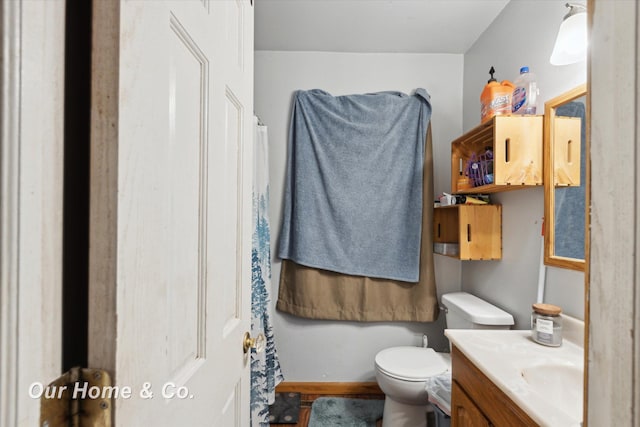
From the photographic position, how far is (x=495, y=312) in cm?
156

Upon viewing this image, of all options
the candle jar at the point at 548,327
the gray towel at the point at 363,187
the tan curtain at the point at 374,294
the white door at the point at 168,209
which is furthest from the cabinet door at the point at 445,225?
the white door at the point at 168,209

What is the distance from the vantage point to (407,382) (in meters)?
1.54

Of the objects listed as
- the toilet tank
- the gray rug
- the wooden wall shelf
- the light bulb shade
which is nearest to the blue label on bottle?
the wooden wall shelf

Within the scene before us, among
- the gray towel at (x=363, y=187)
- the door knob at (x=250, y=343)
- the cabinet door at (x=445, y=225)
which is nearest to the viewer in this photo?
the door knob at (x=250, y=343)

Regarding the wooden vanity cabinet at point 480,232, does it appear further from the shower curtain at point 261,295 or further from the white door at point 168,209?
the white door at point 168,209

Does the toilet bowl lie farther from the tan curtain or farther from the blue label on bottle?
the blue label on bottle

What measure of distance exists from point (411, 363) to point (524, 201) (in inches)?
39.9

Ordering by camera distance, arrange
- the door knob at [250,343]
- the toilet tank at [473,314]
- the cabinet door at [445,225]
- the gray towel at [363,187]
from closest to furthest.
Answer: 1. the door knob at [250,343]
2. the toilet tank at [473,314]
3. the cabinet door at [445,225]
4. the gray towel at [363,187]

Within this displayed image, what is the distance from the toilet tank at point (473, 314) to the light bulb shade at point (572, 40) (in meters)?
1.13

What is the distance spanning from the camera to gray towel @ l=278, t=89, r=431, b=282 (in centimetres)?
210

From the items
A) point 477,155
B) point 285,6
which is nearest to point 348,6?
point 285,6

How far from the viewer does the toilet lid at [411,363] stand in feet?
5.12

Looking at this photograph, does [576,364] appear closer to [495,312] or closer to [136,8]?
[495,312]

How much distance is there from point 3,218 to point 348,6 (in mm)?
1906
